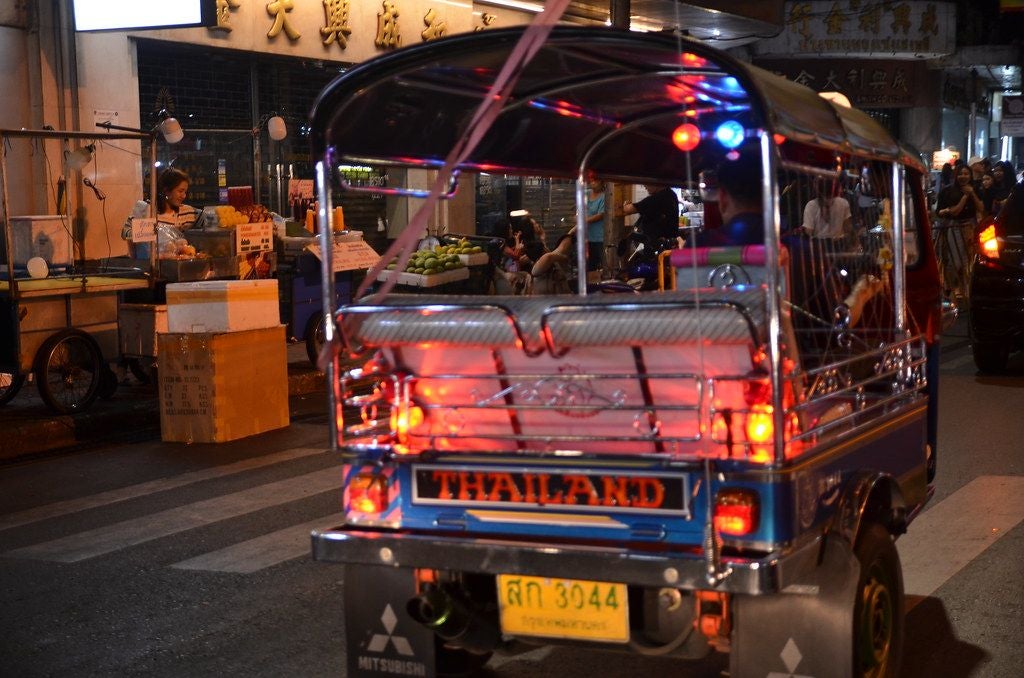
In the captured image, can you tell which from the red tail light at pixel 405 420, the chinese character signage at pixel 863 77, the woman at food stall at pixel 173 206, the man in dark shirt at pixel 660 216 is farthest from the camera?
A: the chinese character signage at pixel 863 77

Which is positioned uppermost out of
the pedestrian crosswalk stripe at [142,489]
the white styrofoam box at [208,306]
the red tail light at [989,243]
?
the red tail light at [989,243]

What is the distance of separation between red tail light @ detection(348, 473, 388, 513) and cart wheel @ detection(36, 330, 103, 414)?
6686 mm

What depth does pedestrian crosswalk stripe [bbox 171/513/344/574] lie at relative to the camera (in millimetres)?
6363

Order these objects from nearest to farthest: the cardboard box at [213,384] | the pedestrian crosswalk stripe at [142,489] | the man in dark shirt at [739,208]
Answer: the man in dark shirt at [739,208], the pedestrian crosswalk stripe at [142,489], the cardboard box at [213,384]

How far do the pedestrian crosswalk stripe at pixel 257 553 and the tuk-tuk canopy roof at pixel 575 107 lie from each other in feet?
7.25

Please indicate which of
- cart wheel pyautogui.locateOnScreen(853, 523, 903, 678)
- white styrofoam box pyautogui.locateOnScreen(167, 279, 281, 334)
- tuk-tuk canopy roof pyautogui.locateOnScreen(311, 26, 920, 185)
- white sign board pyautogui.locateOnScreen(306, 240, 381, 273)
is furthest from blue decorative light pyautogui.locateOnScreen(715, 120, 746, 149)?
white sign board pyautogui.locateOnScreen(306, 240, 381, 273)

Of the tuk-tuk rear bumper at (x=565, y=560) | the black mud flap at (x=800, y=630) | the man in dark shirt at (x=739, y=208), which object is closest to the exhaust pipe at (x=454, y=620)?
the tuk-tuk rear bumper at (x=565, y=560)

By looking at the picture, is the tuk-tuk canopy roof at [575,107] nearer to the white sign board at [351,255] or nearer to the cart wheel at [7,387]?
the cart wheel at [7,387]

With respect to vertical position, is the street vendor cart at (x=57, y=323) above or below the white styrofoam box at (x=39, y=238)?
below

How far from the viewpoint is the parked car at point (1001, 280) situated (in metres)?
11.6

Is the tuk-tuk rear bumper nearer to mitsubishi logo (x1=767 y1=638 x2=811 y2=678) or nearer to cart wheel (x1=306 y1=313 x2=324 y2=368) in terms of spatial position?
mitsubishi logo (x1=767 y1=638 x2=811 y2=678)

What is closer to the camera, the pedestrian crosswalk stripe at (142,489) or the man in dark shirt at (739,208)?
the man in dark shirt at (739,208)

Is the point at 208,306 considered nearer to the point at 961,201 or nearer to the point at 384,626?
the point at 384,626

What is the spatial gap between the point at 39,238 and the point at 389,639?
26.5 feet
